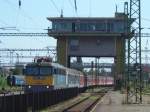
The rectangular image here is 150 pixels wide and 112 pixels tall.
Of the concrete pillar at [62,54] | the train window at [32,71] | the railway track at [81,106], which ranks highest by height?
the concrete pillar at [62,54]

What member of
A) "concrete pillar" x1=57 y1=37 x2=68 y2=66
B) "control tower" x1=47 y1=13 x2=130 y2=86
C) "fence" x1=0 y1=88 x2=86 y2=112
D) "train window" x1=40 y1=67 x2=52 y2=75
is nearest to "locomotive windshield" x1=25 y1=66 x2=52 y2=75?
"train window" x1=40 y1=67 x2=52 y2=75

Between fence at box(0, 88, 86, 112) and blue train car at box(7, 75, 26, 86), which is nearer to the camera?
fence at box(0, 88, 86, 112)

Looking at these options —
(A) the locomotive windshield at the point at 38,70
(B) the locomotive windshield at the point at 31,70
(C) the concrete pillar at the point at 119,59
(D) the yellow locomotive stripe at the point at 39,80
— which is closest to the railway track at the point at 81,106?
(D) the yellow locomotive stripe at the point at 39,80

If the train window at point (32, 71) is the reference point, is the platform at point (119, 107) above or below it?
below

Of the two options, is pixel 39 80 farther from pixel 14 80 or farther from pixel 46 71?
pixel 14 80

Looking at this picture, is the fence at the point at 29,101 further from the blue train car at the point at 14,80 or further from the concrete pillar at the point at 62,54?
the blue train car at the point at 14,80

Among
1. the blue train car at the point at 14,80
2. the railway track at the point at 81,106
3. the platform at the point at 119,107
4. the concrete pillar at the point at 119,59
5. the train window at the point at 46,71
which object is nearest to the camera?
the platform at the point at 119,107

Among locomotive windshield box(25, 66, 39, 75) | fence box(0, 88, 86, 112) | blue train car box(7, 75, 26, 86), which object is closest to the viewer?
fence box(0, 88, 86, 112)

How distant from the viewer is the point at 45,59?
5625 cm

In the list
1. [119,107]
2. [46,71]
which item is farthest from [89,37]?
[119,107]

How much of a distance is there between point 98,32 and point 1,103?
7387cm

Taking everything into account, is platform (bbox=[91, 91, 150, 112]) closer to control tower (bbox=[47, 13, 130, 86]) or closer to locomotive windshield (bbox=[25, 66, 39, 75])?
locomotive windshield (bbox=[25, 66, 39, 75])

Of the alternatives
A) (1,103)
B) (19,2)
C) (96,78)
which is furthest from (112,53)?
(1,103)

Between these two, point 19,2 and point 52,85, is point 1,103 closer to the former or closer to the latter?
point 19,2
